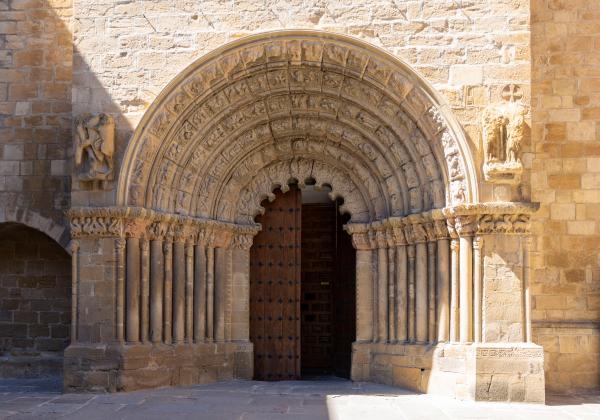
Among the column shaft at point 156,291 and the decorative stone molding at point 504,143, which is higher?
the decorative stone molding at point 504,143

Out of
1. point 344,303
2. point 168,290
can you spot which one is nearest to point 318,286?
point 344,303

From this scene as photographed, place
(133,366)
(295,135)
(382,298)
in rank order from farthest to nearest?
1. (295,135)
2. (382,298)
3. (133,366)

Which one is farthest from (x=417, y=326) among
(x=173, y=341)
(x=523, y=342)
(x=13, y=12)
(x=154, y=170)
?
(x=13, y=12)

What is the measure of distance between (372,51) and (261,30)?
1.29 metres

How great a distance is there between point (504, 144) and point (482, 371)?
2.41 metres

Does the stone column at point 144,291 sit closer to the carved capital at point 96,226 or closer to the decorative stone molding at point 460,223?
the carved capital at point 96,226

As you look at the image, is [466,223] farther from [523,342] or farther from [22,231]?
[22,231]

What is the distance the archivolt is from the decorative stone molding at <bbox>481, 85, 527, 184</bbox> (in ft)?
0.83

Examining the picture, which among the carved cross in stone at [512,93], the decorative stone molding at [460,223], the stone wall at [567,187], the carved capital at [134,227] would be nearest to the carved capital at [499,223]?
the decorative stone molding at [460,223]

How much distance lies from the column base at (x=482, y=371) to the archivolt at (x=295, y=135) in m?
1.62

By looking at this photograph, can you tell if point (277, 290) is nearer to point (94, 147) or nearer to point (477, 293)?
point (477, 293)

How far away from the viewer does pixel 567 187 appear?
10195 mm

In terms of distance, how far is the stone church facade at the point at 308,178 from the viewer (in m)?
9.02

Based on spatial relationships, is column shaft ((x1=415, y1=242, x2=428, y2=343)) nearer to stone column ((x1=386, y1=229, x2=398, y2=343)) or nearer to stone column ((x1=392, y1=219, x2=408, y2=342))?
stone column ((x1=392, y1=219, x2=408, y2=342))
